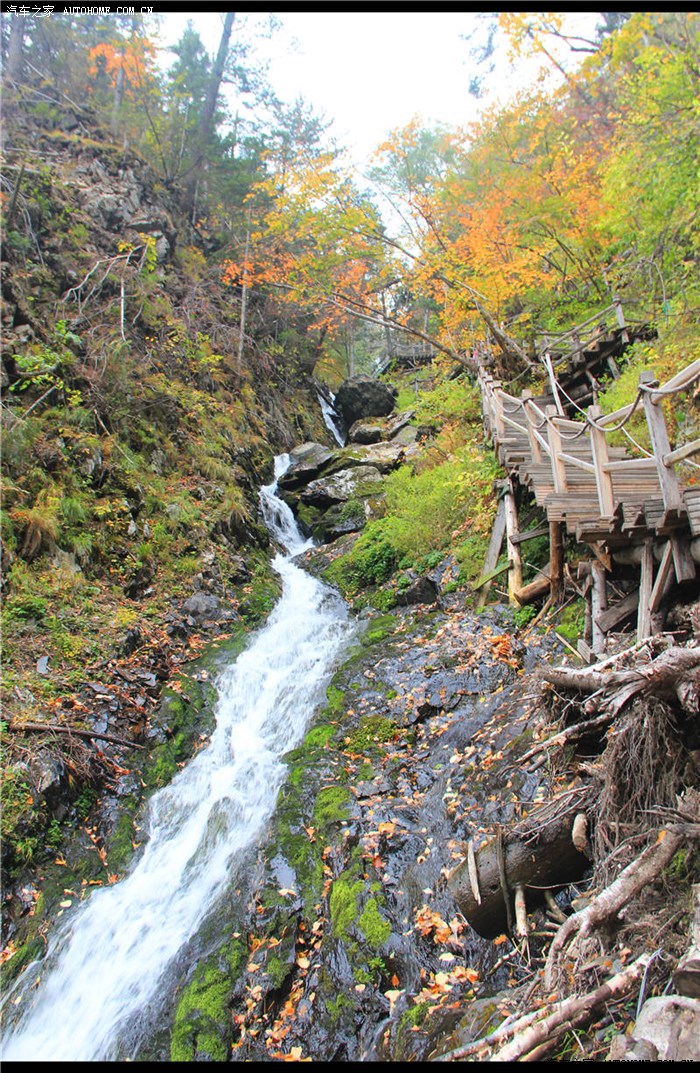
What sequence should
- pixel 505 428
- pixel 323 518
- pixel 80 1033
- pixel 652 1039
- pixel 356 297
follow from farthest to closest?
pixel 323 518
pixel 356 297
pixel 505 428
pixel 80 1033
pixel 652 1039

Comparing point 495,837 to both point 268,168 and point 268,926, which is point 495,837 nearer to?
point 268,926

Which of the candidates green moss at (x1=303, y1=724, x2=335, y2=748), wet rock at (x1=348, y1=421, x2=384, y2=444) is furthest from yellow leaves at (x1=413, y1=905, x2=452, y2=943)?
wet rock at (x1=348, y1=421, x2=384, y2=444)

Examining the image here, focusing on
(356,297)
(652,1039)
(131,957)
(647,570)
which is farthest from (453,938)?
(356,297)

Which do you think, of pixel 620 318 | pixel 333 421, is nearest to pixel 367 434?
pixel 333 421

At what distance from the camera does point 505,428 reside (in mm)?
11336

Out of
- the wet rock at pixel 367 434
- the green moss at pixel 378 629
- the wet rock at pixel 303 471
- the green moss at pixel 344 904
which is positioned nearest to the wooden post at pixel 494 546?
the green moss at pixel 378 629

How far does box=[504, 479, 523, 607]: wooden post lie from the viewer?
894 cm

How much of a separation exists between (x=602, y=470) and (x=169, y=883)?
6.70 metres

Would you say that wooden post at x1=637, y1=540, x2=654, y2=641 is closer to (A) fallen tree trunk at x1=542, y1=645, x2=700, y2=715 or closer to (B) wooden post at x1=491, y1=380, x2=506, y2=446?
(A) fallen tree trunk at x1=542, y1=645, x2=700, y2=715

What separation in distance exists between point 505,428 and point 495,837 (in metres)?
8.59

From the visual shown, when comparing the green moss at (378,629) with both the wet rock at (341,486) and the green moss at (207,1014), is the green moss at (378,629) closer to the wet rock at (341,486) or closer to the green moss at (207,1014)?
the green moss at (207,1014)

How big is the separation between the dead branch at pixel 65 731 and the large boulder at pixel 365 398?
20449 mm

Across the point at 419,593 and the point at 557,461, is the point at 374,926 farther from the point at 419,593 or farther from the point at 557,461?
the point at 419,593

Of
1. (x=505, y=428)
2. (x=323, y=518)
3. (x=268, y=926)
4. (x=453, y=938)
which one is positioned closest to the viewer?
(x=453, y=938)
